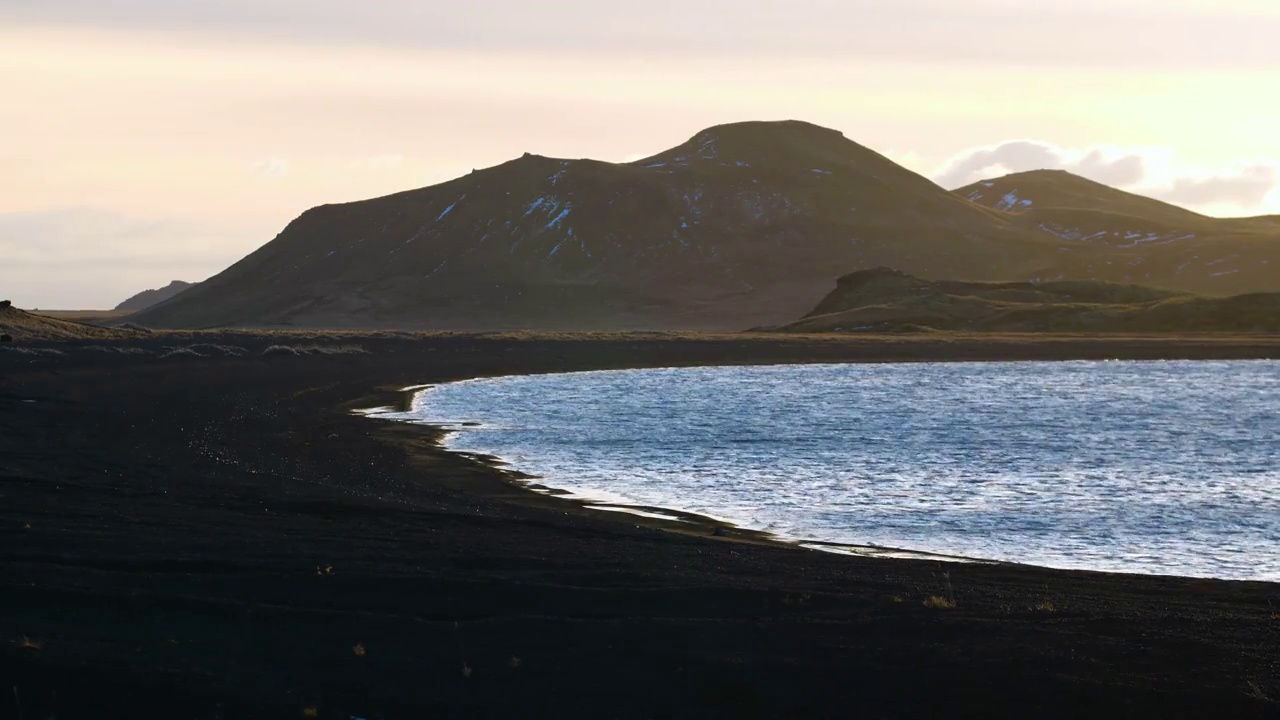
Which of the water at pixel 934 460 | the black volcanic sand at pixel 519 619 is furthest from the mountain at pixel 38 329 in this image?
the black volcanic sand at pixel 519 619

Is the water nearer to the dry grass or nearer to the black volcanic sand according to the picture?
the black volcanic sand

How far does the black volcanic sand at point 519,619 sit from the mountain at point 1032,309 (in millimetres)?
128382

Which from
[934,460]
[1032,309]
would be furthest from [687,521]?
[1032,309]

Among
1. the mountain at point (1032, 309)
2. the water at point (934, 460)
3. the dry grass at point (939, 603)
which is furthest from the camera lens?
the mountain at point (1032, 309)

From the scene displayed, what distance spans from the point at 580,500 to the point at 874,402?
38.7m

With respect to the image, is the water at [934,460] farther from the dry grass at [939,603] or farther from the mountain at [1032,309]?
the mountain at [1032,309]

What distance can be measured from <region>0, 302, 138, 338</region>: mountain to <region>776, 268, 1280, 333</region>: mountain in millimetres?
78434

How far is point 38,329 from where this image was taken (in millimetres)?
91562

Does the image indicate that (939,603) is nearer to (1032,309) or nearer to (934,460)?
(934,460)

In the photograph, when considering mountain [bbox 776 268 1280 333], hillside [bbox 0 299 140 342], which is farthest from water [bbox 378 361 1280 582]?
mountain [bbox 776 268 1280 333]

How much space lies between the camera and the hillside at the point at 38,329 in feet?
284

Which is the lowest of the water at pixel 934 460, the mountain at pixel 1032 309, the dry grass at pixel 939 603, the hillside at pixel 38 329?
the water at pixel 934 460

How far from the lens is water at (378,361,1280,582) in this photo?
22.1 m

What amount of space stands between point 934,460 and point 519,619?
24.0 metres
